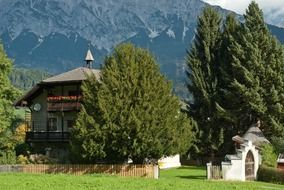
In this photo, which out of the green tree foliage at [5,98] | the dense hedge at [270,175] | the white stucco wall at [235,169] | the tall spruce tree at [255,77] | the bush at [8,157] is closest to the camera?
the dense hedge at [270,175]

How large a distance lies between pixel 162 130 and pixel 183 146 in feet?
10.1

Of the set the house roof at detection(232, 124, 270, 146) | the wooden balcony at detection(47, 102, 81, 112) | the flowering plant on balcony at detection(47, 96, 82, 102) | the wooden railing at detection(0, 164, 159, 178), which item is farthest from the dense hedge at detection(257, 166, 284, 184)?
the flowering plant on balcony at detection(47, 96, 82, 102)

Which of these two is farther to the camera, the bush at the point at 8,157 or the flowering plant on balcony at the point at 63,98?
the flowering plant on balcony at the point at 63,98

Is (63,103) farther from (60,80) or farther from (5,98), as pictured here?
(5,98)

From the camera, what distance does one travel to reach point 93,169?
42.8m

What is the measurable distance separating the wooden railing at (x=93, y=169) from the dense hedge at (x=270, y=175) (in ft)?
26.3

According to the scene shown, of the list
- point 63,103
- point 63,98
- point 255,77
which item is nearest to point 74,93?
point 63,98

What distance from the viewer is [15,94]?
53.5m

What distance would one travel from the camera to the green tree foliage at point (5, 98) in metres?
51.5

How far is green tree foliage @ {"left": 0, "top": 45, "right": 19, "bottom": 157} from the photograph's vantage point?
5147 cm

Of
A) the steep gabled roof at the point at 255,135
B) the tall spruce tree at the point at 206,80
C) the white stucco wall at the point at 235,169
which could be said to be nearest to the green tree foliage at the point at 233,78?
the tall spruce tree at the point at 206,80

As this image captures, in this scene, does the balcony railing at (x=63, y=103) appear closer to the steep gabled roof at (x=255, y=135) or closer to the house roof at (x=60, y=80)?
the house roof at (x=60, y=80)

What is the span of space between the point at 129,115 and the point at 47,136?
1651 centimetres

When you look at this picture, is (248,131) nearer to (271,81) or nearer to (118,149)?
(271,81)
